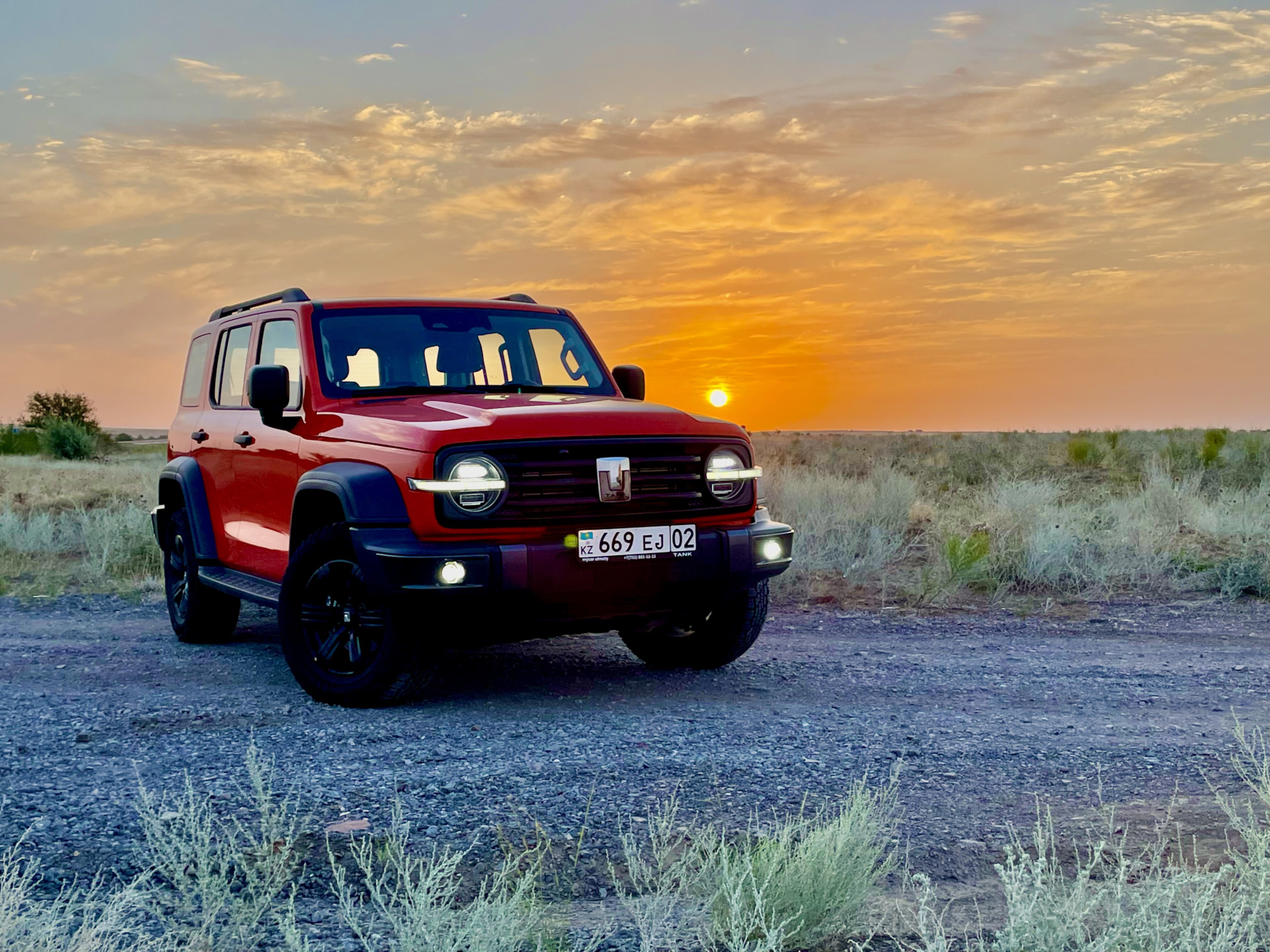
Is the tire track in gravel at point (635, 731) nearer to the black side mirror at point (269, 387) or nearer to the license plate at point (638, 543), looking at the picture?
the license plate at point (638, 543)

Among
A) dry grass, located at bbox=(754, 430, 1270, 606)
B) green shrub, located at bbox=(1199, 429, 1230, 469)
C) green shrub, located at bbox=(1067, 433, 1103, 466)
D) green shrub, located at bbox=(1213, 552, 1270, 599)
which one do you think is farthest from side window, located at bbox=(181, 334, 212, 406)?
green shrub, located at bbox=(1067, 433, 1103, 466)

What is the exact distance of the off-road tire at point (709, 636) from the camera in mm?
6906

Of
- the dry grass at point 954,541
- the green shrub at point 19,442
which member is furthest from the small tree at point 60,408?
the dry grass at point 954,541

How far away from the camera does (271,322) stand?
7.37 metres

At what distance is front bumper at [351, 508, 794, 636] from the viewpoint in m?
5.54

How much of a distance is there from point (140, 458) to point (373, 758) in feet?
164

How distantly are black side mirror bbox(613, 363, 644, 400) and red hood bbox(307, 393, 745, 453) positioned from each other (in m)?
0.86

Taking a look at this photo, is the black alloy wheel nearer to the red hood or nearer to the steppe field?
the steppe field

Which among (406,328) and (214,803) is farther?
(406,328)

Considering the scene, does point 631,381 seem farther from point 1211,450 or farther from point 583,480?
point 1211,450

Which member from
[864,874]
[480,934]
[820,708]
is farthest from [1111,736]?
[480,934]

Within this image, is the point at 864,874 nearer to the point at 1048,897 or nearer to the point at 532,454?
the point at 1048,897

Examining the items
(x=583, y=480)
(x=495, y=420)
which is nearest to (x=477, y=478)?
(x=495, y=420)

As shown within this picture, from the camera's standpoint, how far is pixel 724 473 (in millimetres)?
6273
